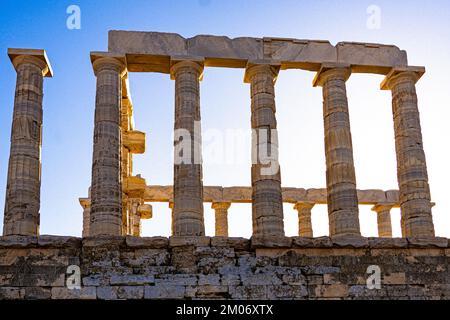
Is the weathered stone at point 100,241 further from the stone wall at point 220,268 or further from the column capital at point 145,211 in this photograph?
the column capital at point 145,211

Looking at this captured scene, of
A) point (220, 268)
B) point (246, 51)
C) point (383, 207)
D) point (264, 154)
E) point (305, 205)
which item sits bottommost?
point (220, 268)

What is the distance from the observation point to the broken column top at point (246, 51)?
2564 centimetres

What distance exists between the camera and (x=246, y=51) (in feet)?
86.5

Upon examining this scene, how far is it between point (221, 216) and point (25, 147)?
17.2m

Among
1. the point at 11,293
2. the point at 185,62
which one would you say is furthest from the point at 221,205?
the point at 11,293

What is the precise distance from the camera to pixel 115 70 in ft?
82.6

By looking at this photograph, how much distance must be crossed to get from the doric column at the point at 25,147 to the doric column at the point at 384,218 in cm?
2243

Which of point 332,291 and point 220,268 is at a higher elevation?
point 220,268

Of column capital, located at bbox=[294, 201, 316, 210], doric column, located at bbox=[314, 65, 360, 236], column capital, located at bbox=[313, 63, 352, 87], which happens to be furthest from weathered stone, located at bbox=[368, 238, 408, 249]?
column capital, located at bbox=[294, 201, 316, 210]

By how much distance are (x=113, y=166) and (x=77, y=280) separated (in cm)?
475

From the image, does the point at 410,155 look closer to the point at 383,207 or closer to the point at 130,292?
the point at 130,292

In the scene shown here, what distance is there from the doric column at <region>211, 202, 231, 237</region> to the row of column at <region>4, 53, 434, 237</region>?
13.7 metres

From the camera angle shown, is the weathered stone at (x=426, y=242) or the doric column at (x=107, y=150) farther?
the doric column at (x=107, y=150)

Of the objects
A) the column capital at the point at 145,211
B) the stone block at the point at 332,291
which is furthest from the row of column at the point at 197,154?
the column capital at the point at 145,211
